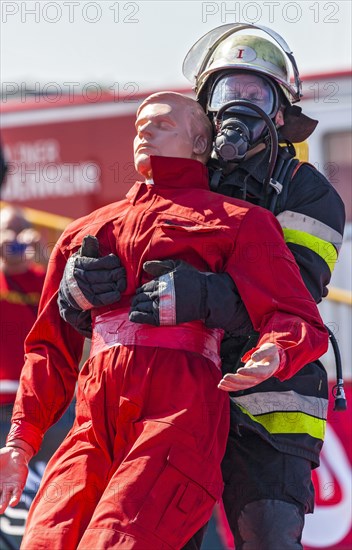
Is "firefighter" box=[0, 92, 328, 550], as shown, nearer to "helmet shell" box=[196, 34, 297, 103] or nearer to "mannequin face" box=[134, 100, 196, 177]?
"mannequin face" box=[134, 100, 196, 177]

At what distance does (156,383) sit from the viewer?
3699mm

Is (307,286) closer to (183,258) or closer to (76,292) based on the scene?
(183,258)

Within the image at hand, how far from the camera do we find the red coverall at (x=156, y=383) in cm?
354

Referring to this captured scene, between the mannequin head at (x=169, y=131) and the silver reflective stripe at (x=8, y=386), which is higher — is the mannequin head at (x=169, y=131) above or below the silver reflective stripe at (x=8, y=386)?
above

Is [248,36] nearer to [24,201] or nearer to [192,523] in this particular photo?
[192,523]

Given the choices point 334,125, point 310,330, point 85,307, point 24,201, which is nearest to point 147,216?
point 85,307

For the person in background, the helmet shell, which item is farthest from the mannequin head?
the person in background

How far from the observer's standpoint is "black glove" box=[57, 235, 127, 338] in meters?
3.82

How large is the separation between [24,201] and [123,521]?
7191 millimetres

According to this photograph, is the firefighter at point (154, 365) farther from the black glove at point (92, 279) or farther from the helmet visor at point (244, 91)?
the helmet visor at point (244, 91)

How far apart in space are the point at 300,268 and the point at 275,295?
0.41 metres

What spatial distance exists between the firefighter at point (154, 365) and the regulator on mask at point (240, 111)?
0.43ft

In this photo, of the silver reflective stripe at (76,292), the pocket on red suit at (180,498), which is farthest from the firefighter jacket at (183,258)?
the pocket on red suit at (180,498)

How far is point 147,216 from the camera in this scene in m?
3.88
